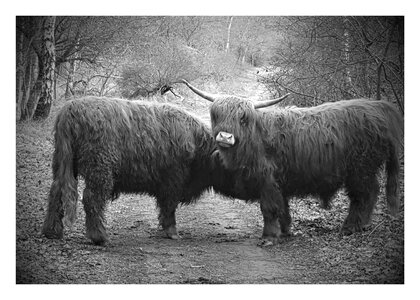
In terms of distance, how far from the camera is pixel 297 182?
6141mm

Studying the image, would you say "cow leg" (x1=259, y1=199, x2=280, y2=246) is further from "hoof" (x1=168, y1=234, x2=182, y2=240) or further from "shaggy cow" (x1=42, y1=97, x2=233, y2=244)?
"hoof" (x1=168, y1=234, x2=182, y2=240)

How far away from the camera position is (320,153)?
237 inches

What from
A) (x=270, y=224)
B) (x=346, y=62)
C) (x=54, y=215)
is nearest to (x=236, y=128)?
(x=270, y=224)

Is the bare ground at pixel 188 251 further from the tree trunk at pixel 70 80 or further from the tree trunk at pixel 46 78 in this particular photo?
the tree trunk at pixel 70 80

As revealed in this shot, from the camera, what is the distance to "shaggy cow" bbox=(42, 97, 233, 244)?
541 cm

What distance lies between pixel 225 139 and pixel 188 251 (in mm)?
1190

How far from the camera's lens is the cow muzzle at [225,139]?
18.3 feet

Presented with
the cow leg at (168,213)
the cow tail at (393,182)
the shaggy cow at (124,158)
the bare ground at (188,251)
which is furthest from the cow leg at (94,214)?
the cow tail at (393,182)

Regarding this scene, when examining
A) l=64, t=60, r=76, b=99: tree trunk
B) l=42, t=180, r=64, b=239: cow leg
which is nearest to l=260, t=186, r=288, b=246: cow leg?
l=42, t=180, r=64, b=239: cow leg

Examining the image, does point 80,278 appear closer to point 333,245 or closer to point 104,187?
point 104,187

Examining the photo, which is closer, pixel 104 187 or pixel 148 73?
pixel 104 187

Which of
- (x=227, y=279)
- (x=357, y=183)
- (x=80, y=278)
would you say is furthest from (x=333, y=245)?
(x=80, y=278)

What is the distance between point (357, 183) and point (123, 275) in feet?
9.05

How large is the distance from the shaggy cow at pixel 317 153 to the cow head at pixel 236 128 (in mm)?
11
